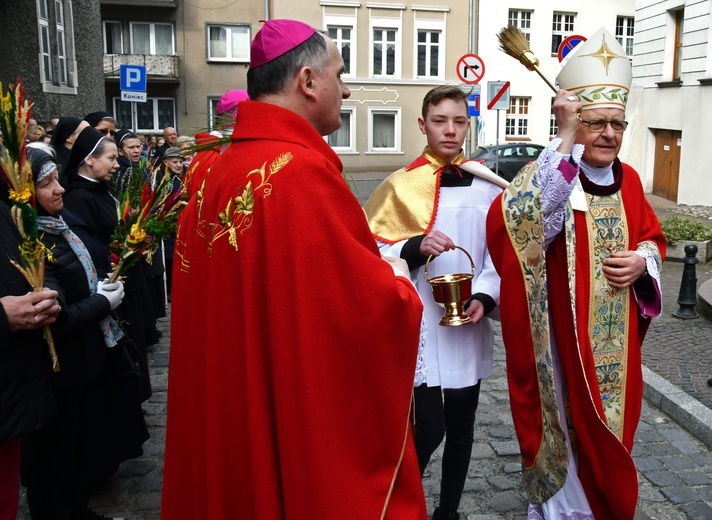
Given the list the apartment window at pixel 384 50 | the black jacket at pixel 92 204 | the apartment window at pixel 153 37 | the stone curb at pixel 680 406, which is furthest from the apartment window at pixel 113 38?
the stone curb at pixel 680 406

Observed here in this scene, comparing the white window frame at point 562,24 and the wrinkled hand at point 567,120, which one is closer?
the wrinkled hand at point 567,120

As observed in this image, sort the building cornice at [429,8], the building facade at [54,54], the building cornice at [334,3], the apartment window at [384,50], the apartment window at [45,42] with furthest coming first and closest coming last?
the apartment window at [384,50]
the building cornice at [429,8]
the building cornice at [334,3]
the apartment window at [45,42]
the building facade at [54,54]

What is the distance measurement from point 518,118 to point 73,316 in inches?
1206

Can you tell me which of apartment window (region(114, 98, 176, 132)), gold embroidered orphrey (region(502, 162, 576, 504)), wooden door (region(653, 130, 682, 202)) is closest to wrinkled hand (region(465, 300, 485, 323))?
gold embroidered orphrey (region(502, 162, 576, 504))

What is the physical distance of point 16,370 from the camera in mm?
3043

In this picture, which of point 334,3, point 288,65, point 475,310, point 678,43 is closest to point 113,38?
point 334,3

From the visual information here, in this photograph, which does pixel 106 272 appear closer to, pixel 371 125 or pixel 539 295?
pixel 539 295

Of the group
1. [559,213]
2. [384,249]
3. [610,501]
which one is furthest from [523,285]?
[610,501]

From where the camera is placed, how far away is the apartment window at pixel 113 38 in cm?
3356

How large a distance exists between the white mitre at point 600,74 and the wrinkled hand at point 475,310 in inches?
40.3

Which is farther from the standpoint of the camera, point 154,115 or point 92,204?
point 154,115

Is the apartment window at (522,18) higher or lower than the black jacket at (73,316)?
higher

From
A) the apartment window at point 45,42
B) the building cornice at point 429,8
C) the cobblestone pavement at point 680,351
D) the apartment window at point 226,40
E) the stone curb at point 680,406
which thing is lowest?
the cobblestone pavement at point 680,351

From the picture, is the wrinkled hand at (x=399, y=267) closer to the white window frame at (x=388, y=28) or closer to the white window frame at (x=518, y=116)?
the white window frame at (x=518, y=116)
